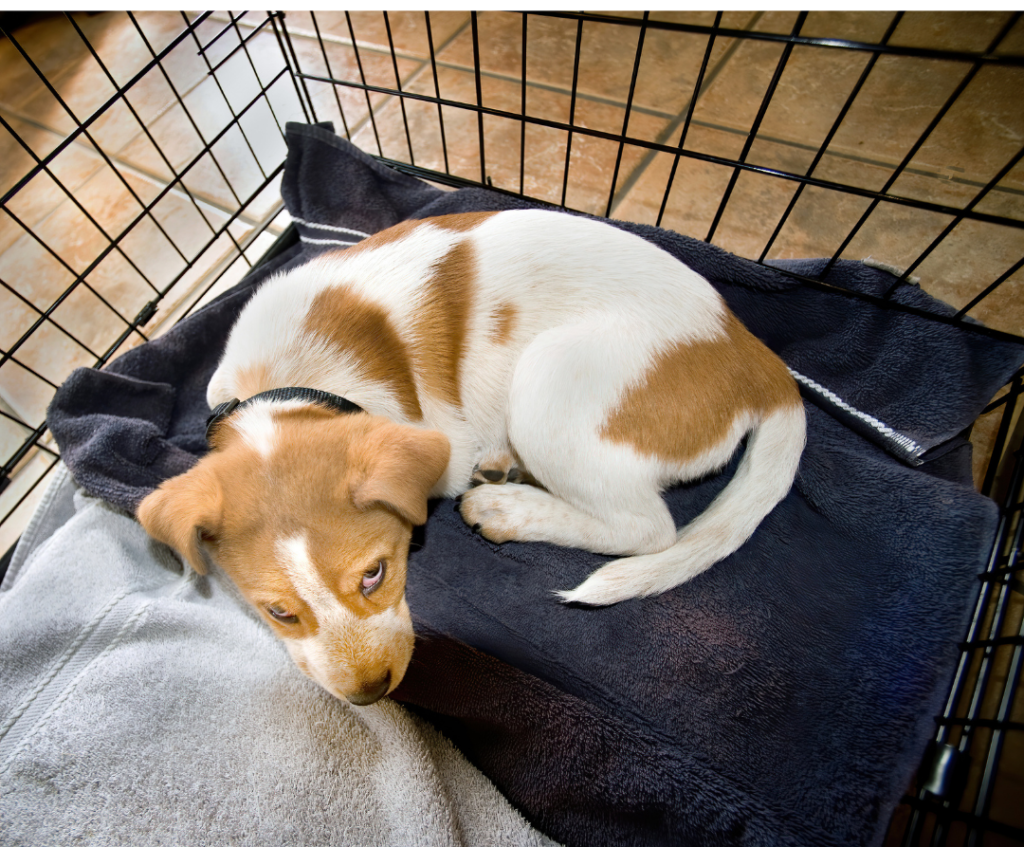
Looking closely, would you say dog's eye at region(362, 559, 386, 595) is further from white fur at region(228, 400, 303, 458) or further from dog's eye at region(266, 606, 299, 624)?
white fur at region(228, 400, 303, 458)

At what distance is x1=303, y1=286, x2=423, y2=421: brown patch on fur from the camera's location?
1.50m

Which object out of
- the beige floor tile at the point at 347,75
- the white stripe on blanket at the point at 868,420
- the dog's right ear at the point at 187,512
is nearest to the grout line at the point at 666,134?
the white stripe on blanket at the point at 868,420

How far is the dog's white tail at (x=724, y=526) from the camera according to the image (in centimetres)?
134

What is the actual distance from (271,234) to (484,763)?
233cm

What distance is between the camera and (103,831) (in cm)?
115

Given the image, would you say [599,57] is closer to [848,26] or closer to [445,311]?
[848,26]

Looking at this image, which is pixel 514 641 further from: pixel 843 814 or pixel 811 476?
pixel 811 476

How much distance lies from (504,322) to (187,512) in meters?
0.86

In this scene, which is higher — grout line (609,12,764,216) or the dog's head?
the dog's head

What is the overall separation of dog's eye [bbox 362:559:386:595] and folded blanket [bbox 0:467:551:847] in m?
0.34

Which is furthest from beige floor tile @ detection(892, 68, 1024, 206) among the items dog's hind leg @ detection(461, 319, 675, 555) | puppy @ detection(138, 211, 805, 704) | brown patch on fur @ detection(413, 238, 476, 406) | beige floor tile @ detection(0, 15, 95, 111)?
beige floor tile @ detection(0, 15, 95, 111)

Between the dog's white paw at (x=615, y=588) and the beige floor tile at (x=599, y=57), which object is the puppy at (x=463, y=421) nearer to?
the dog's white paw at (x=615, y=588)

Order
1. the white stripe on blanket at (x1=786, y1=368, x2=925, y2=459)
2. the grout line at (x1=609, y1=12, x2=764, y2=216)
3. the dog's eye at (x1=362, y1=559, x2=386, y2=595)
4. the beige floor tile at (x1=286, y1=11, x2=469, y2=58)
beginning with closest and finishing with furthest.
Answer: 1. the dog's eye at (x1=362, y1=559, x2=386, y2=595)
2. the white stripe on blanket at (x1=786, y1=368, x2=925, y2=459)
3. the grout line at (x1=609, y1=12, x2=764, y2=216)
4. the beige floor tile at (x1=286, y1=11, x2=469, y2=58)

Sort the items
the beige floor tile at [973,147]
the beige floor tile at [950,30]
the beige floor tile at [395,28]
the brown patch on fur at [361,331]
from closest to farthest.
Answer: the brown patch on fur at [361,331] → the beige floor tile at [973,147] → the beige floor tile at [950,30] → the beige floor tile at [395,28]
